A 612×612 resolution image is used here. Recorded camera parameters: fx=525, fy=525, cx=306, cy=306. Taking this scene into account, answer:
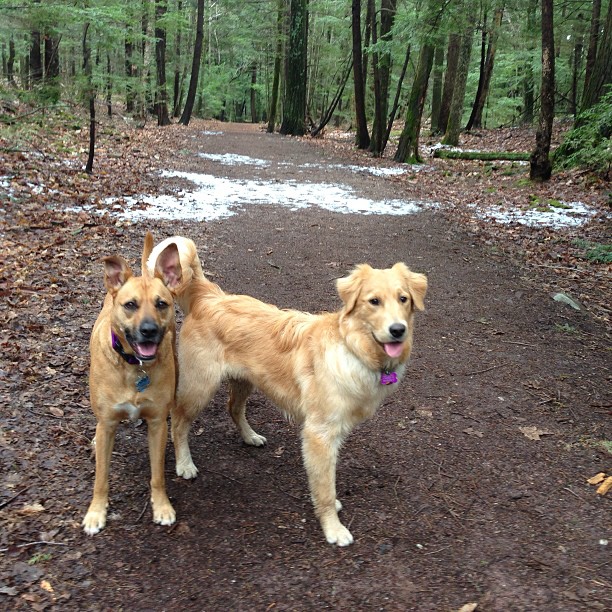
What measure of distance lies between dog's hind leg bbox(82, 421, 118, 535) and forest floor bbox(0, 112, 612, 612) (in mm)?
78

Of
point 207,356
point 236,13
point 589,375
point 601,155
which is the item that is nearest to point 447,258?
point 589,375

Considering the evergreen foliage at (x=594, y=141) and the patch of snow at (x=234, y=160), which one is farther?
the patch of snow at (x=234, y=160)

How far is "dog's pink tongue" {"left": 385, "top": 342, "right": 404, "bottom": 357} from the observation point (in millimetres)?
3258

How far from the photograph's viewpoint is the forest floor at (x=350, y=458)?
3.11 m

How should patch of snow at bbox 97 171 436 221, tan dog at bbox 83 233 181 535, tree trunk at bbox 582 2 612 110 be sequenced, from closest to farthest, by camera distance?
tan dog at bbox 83 233 181 535
patch of snow at bbox 97 171 436 221
tree trunk at bbox 582 2 612 110

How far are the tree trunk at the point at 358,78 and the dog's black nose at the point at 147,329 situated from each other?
21.3 metres

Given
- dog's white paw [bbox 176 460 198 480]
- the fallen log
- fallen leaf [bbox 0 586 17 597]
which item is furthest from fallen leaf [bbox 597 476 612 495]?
the fallen log

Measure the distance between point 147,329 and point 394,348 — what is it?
1513 mm

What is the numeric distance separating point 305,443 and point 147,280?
150 cm

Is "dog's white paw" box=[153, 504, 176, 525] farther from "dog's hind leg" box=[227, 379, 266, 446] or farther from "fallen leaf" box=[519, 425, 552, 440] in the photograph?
"fallen leaf" box=[519, 425, 552, 440]

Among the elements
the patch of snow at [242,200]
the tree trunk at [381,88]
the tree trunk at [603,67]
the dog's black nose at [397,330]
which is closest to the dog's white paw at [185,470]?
the dog's black nose at [397,330]

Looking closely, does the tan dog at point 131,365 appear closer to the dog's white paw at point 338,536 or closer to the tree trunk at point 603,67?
the dog's white paw at point 338,536

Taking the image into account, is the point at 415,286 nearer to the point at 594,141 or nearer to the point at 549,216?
the point at 549,216

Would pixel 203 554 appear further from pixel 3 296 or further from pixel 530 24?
pixel 530 24
